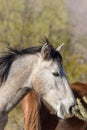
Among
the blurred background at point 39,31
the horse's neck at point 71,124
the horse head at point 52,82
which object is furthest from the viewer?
the blurred background at point 39,31

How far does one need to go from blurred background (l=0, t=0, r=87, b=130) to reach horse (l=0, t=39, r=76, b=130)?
3962 millimetres

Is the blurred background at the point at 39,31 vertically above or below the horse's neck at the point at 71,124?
above

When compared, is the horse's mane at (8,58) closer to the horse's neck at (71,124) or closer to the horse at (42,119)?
the horse at (42,119)

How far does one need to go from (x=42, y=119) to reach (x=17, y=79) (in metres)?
1.29

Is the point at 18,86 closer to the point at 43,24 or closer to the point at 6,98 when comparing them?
the point at 6,98

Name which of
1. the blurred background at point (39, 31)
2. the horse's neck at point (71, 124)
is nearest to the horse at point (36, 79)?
the horse's neck at point (71, 124)

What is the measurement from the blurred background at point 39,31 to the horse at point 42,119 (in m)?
2.59

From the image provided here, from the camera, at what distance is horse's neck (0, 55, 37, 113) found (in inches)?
267

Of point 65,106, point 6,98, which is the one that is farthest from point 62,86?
point 6,98

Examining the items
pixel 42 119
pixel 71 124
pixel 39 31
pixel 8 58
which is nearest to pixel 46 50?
pixel 8 58

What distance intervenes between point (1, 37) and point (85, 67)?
470cm

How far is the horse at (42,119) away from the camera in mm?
7820

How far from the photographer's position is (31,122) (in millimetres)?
7832

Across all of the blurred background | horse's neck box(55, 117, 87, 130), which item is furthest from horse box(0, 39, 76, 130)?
the blurred background
